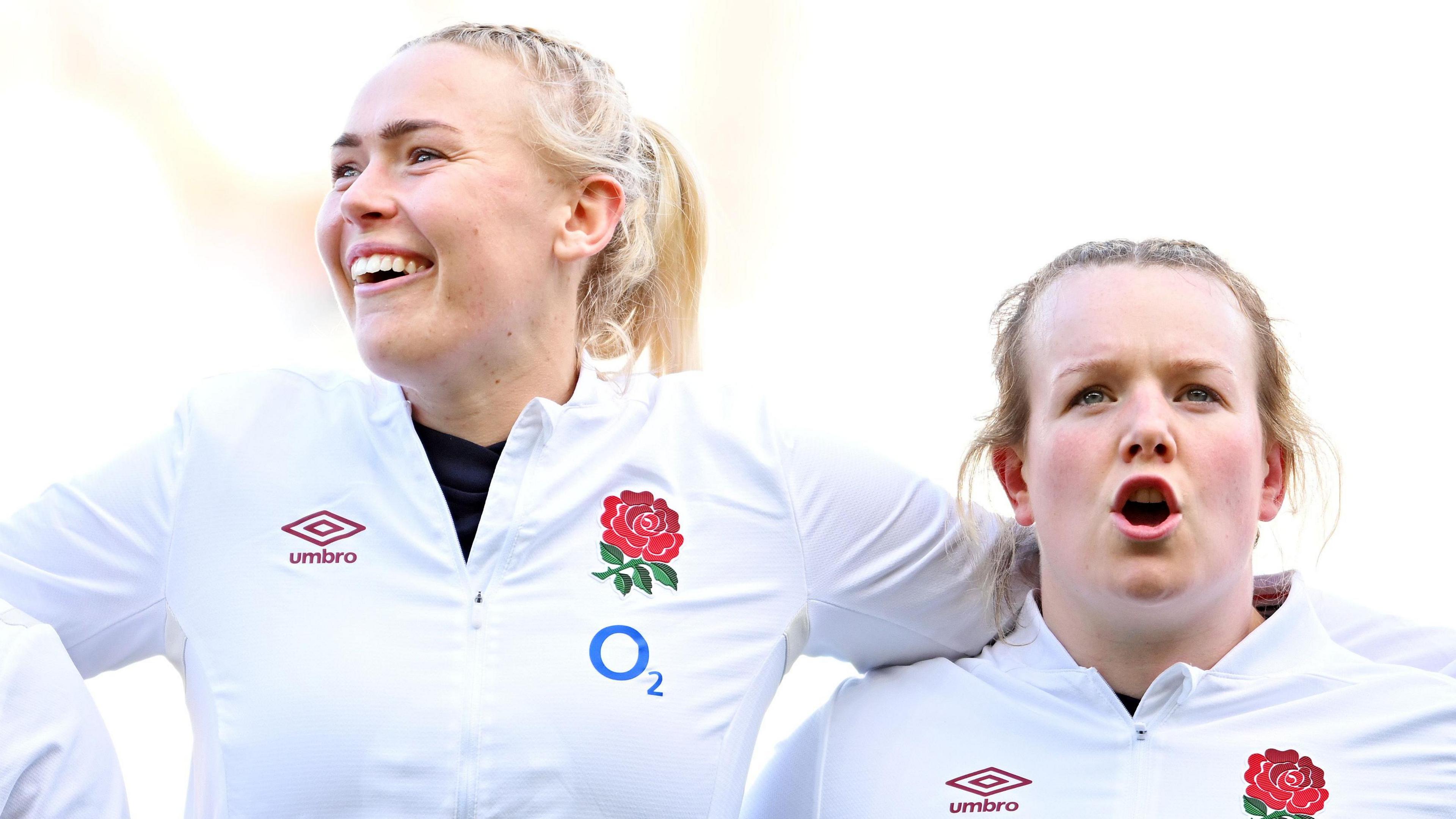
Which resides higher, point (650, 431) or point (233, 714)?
point (650, 431)

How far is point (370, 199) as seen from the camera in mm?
1525

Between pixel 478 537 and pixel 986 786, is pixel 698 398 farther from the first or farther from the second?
pixel 986 786

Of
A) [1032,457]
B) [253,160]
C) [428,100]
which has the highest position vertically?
[253,160]

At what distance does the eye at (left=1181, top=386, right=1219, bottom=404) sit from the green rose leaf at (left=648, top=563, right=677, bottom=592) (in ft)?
Answer: 1.91

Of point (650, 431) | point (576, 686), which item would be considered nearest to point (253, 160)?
point (650, 431)

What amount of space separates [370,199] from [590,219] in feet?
0.95

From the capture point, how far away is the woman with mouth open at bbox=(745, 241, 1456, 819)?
4.59 feet

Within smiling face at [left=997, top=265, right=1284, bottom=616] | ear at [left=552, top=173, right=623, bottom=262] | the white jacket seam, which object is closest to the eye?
smiling face at [left=997, top=265, right=1284, bottom=616]

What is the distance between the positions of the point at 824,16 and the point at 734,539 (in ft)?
9.26

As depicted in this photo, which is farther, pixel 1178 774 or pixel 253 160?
pixel 253 160

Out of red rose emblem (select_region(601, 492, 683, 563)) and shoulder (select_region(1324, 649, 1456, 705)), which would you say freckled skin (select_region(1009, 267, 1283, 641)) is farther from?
red rose emblem (select_region(601, 492, 683, 563))

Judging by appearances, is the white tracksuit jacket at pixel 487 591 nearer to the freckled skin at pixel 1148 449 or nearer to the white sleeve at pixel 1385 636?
the white sleeve at pixel 1385 636

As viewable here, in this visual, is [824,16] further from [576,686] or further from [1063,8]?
[576,686]

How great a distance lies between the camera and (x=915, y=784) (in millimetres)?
1480
